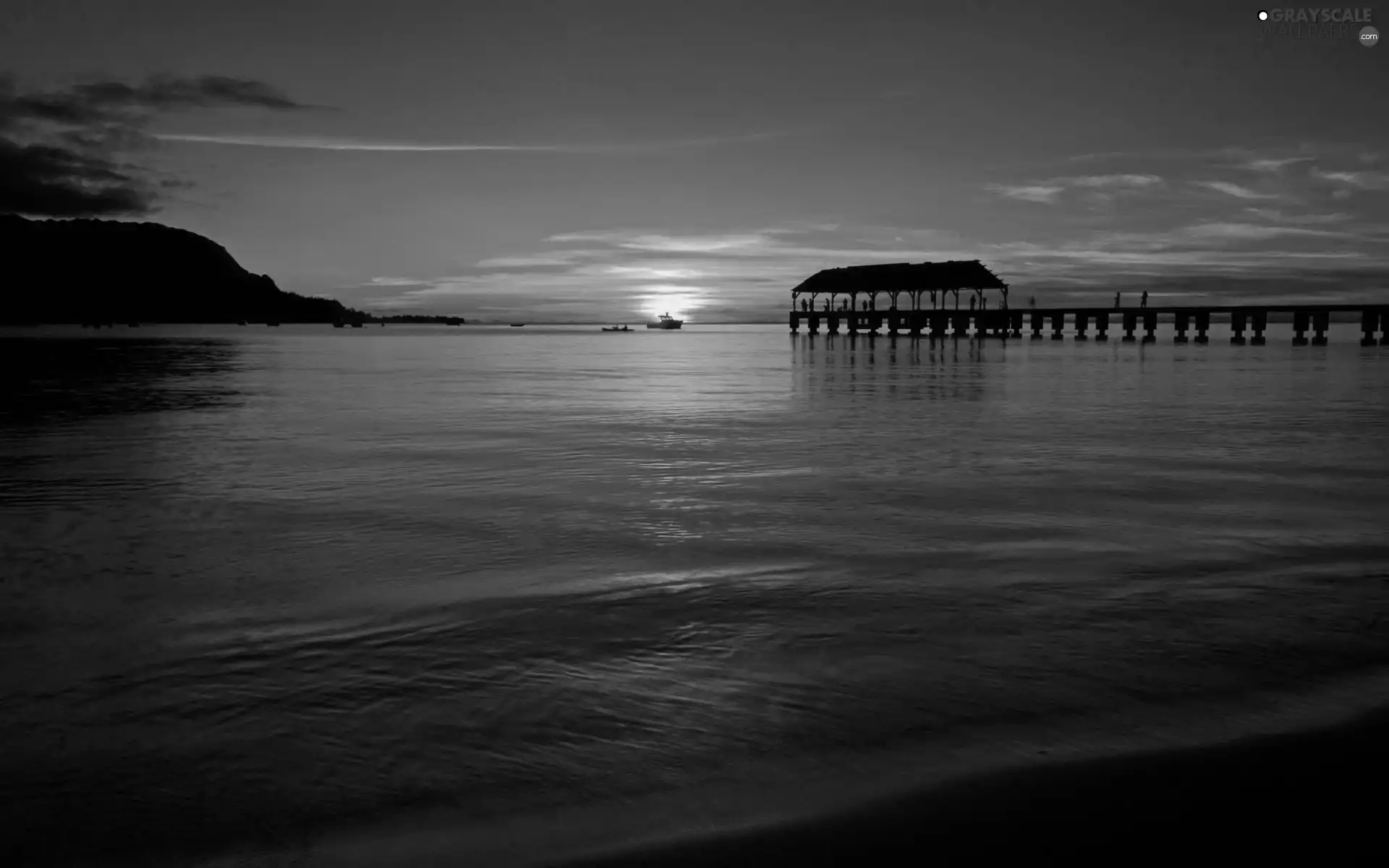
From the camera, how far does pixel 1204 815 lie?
11.1ft

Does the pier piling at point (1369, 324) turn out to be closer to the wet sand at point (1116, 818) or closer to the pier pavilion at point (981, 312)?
the pier pavilion at point (981, 312)

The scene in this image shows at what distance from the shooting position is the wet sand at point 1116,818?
3148 millimetres

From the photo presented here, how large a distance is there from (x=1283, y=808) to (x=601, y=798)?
2.65 m

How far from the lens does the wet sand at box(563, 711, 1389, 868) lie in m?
3.15

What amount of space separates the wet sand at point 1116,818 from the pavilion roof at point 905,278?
8028cm

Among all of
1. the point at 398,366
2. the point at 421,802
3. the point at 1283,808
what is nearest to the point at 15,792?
the point at 421,802

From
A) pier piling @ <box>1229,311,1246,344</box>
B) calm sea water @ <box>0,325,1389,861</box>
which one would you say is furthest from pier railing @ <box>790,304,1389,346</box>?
calm sea water @ <box>0,325,1389,861</box>

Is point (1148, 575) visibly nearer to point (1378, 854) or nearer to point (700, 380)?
point (1378, 854)

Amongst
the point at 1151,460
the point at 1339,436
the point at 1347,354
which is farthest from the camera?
the point at 1347,354

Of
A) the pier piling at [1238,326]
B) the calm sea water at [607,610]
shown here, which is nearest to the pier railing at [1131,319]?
the pier piling at [1238,326]

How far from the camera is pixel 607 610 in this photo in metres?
6.29

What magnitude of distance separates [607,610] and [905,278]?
8298 centimetres

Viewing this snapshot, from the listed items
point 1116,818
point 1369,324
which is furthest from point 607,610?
point 1369,324

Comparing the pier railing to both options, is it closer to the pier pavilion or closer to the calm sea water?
the pier pavilion
